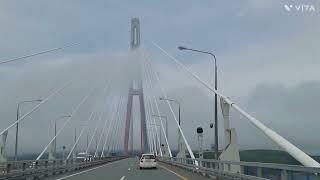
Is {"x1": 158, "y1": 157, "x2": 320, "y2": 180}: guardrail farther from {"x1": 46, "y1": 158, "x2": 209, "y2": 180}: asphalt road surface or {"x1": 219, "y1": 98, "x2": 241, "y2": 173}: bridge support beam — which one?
{"x1": 46, "y1": 158, "x2": 209, "y2": 180}: asphalt road surface

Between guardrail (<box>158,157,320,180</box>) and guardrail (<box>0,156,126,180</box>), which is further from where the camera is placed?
guardrail (<box>0,156,126,180</box>)

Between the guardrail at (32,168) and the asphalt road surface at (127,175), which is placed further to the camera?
the asphalt road surface at (127,175)

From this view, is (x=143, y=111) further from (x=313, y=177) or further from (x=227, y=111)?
(x=313, y=177)

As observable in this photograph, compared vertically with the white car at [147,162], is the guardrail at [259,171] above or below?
below

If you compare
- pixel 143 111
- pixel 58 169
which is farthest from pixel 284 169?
pixel 143 111

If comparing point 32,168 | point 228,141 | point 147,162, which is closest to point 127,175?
point 32,168

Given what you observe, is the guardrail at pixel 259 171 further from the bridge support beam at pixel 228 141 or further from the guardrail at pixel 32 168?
the guardrail at pixel 32 168

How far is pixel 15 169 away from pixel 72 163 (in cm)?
1854

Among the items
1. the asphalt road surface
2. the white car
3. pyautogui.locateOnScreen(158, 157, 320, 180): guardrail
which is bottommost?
the asphalt road surface

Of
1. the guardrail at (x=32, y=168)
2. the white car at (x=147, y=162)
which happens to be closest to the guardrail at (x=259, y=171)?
the guardrail at (x=32, y=168)

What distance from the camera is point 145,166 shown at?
175 feet

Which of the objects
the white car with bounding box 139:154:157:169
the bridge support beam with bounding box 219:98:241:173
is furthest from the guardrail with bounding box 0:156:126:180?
the bridge support beam with bounding box 219:98:241:173

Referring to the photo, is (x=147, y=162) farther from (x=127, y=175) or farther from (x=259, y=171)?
(x=259, y=171)

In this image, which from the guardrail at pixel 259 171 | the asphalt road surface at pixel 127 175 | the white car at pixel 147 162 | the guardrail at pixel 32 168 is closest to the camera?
the guardrail at pixel 259 171
